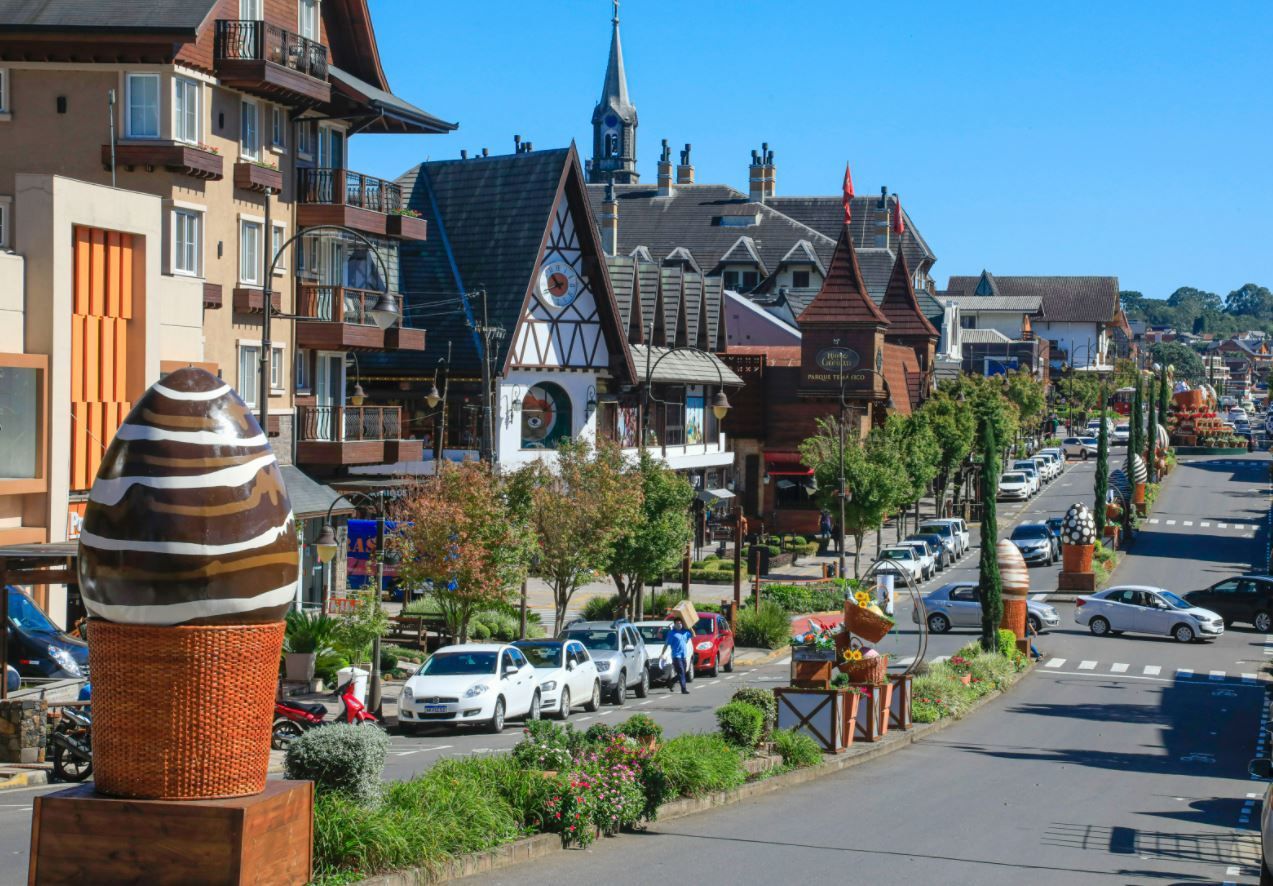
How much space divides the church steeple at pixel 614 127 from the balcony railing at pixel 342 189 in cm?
9616

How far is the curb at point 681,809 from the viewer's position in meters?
13.4

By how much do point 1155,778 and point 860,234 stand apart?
92842mm

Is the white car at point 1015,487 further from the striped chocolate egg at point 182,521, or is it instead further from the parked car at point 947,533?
the striped chocolate egg at point 182,521

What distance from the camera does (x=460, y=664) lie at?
27422 mm

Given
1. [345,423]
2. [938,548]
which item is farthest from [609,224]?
[345,423]

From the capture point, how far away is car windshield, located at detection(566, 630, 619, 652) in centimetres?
3228

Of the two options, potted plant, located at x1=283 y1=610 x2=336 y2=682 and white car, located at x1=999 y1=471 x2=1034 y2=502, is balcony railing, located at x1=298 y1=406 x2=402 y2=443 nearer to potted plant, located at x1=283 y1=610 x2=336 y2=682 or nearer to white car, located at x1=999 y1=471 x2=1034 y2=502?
potted plant, located at x1=283 y1=610 x2=336 y2=682

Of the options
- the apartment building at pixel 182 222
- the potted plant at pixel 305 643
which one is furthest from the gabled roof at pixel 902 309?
the potted plant at pixel 305 643

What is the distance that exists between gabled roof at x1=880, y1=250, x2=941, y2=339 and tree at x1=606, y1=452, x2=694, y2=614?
2047 inches

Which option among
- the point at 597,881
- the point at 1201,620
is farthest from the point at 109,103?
the point at 1201,620

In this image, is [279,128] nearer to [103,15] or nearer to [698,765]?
[103,15]

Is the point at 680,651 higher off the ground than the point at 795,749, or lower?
lower

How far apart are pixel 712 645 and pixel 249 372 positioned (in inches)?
486

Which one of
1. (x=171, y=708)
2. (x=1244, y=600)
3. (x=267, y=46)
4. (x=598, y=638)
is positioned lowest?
(x=1244, y=600)
